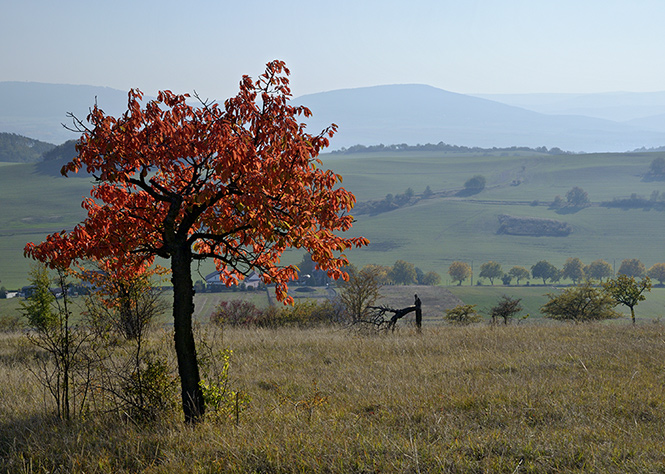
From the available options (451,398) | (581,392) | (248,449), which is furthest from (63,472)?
(581,392)

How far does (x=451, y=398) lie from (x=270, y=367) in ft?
17.9

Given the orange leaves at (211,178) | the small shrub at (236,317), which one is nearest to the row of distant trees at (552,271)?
the small shrub at (236,317)

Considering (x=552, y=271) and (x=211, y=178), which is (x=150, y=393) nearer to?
(x=211, y=178)

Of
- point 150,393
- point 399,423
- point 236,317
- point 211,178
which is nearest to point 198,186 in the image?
point 211,178

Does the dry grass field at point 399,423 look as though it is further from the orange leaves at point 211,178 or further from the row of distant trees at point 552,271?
→ the row of distant trees at point 552,271

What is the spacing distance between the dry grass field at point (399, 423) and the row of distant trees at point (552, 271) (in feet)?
478

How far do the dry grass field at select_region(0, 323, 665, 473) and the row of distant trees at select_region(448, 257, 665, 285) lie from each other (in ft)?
478

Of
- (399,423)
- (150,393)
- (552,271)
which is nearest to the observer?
(399,423)

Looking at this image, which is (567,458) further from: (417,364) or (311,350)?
(311,350)

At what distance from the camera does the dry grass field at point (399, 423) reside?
571cm

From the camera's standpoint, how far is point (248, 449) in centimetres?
600

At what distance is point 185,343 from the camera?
745 centimetres

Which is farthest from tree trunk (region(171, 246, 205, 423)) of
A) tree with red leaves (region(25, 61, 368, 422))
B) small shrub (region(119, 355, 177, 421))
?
small shrub (region(119, 355, 177, 421))

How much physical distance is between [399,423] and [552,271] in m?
156
